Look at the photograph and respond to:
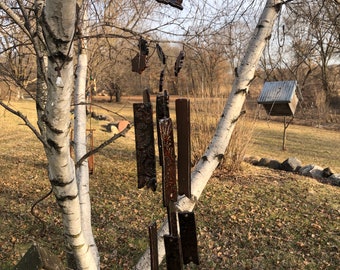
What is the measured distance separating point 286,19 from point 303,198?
3.14 metres

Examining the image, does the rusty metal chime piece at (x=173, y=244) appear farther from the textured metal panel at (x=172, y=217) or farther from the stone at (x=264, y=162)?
the stone at (x=264, y=162)

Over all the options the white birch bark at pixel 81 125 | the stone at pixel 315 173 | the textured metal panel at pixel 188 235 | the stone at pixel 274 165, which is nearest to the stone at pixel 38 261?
the textured metal panel at pixel 188 235

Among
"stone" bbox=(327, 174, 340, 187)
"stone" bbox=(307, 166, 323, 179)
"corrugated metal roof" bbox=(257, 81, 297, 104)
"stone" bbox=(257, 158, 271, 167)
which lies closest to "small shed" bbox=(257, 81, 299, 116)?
"corrugated metal roof" bbox=(257, 81, 297, 104)

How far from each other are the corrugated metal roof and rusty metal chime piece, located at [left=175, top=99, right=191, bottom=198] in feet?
18.4

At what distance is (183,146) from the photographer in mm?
1172

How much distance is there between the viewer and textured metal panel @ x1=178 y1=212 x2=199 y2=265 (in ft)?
4.03

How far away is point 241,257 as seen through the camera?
135 inches

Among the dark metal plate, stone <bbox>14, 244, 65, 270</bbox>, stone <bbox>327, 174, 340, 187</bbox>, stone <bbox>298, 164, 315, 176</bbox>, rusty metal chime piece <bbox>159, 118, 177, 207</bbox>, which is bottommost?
stone <bbox>327, 174, 340, 187</bbox>

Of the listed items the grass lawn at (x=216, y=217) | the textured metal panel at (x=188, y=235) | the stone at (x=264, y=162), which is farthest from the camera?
the stone at (x=264, y=162)

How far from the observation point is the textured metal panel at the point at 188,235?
123 cm

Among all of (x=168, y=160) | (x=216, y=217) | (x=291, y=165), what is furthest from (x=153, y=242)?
(x=291, y=165)

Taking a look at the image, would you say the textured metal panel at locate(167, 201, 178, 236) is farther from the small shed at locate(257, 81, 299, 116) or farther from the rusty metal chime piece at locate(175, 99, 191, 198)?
the small shed at locate(257, 81, 299, 116)

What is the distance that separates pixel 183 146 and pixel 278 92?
19.2 feet

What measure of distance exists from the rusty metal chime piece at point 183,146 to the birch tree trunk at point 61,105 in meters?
0.39
